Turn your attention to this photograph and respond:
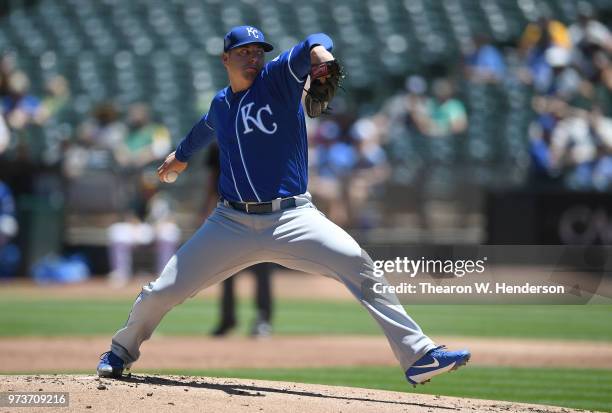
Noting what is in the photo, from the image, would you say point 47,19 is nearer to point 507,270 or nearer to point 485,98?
point 485,98

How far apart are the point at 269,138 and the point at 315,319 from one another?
7.46 meters

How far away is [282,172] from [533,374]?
376cm

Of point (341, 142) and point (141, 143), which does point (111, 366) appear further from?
point (141, 143)

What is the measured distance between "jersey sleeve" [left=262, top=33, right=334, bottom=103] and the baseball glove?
7.4 inches

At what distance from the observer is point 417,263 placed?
6078 millimetres

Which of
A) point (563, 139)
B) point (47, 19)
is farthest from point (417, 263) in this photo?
point (47, 19)

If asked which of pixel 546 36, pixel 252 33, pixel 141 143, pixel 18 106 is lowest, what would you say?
pixel 252 33

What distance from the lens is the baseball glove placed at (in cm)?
515

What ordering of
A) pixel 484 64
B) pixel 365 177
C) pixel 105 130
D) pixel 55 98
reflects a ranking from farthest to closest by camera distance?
1. pixel 55 98
2. pixel 484 64
3. pixel 105 130
4. pixel 365 177

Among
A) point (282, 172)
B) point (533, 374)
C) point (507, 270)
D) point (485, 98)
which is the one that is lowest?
point (533, 374)

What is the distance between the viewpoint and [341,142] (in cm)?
1661

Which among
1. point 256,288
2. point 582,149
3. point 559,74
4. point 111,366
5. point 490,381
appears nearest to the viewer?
point 111,366

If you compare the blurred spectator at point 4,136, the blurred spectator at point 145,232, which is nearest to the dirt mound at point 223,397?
the blurred spectator at point 145,232

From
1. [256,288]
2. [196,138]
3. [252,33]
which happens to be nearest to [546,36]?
[256,288]
